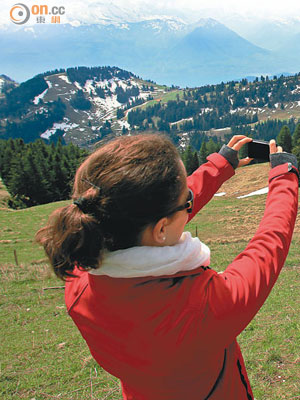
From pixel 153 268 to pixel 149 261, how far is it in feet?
0.10

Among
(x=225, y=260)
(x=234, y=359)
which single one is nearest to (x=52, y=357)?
(x=234, y=359)

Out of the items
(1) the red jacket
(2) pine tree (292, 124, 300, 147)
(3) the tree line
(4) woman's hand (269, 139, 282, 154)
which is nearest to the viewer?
(1) the red jacket

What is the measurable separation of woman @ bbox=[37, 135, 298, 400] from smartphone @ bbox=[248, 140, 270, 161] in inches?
21.1

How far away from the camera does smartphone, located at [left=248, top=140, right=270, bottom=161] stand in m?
1.82

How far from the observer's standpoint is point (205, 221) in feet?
87.4

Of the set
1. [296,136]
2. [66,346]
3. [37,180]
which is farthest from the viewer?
[296,136]

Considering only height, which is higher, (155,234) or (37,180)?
(155,234)

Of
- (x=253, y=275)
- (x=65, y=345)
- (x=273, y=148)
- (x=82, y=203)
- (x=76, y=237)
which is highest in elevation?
(x=273, y=148)

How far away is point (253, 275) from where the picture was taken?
1.23 m

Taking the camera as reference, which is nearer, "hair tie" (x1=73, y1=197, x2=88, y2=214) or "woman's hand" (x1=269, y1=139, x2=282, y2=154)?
"hair tie" (x1=73, y1=197, x2=88, y2=214)

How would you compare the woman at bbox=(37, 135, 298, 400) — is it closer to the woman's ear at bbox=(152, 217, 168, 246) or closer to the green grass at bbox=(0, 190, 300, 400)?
the woman's ear at bbox=(152, 217, 168, 246)

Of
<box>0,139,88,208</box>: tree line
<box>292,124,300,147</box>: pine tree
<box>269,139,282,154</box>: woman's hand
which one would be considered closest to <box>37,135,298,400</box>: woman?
<box>269,139,282,154</box>: woman's hand

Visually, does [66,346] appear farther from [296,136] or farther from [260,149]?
[296,136]

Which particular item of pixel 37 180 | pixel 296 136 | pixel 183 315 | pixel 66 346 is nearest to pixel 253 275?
pixel 183 315
